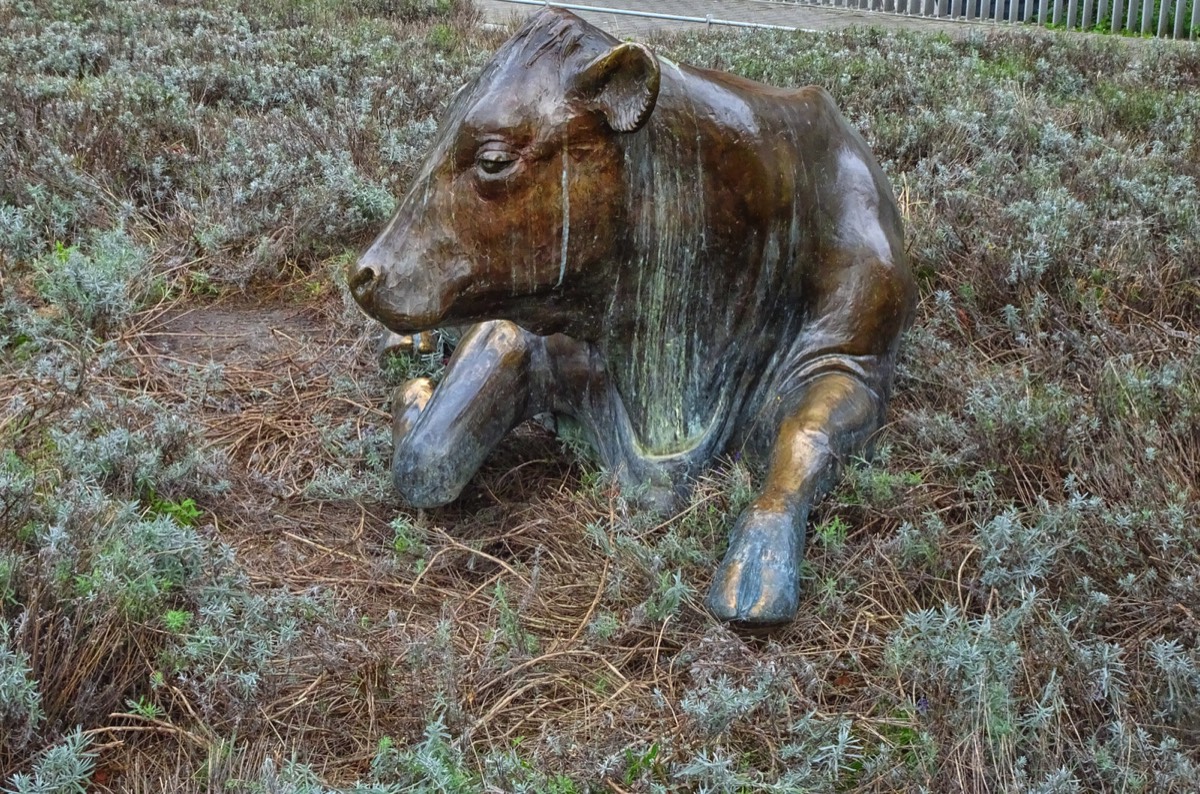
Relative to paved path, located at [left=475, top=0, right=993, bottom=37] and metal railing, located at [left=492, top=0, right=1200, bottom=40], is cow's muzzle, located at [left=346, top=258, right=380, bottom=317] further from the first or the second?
metal railing, located at [left=492, top=0, right=1200, bottom=40]

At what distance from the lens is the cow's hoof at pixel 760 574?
3.01 metres

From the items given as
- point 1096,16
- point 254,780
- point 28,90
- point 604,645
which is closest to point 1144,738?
point 604,645

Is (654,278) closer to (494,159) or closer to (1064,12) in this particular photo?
(494,159)

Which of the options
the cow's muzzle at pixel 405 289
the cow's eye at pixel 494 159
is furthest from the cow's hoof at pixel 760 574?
the cow's eye at pixel 494 159

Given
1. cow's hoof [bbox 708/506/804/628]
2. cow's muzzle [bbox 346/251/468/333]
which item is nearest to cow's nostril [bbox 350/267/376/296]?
cow's muzzle [bbox 346/251/468/333]

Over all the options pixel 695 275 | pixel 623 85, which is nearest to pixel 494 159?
pixel 623 85

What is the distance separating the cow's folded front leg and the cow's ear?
93 cm

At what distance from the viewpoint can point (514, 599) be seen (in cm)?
337

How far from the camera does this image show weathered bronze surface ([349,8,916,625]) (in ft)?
9.70

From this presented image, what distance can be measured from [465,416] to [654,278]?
0.74 metres

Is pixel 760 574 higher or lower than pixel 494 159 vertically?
lower

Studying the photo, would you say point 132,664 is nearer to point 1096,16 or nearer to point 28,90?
point 28,90

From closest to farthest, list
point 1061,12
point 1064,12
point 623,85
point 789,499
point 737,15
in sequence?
point 623,85 → point 789,499 → point 737,15 → point 1061,12 → point 1064,12

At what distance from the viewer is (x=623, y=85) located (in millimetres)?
2889
